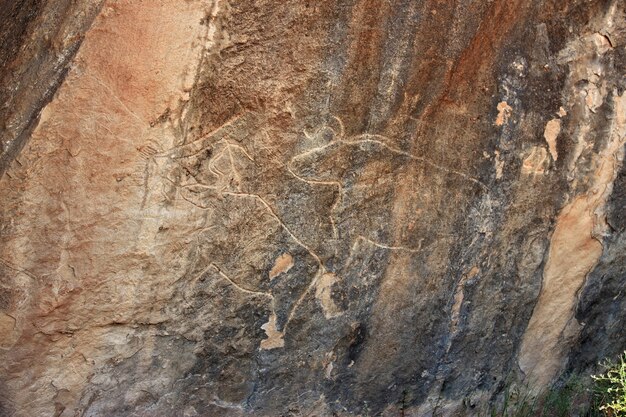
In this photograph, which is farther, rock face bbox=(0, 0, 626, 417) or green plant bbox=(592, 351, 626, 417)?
green plant bbox=(592, 351, 626, 417)

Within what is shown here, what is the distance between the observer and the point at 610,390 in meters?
3.69

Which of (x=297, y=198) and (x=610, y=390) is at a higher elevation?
(x=297, y=198)

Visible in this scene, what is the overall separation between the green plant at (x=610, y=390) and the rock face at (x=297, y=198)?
0.39 metres

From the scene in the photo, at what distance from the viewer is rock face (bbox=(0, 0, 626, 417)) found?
261 cm

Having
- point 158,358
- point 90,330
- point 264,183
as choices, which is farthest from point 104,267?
point 264,183

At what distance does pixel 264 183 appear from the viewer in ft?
9.61

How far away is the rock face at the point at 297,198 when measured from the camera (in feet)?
8.57

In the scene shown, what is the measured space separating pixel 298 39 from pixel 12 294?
1227 millimetres

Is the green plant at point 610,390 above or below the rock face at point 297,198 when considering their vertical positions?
below

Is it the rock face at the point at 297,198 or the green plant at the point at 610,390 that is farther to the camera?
the green plant at the point at 610,390

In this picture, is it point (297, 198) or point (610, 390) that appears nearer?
point (297, 198)

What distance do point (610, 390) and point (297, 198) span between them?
1734mm

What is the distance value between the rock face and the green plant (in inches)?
15.4

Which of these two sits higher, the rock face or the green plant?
the rock face
